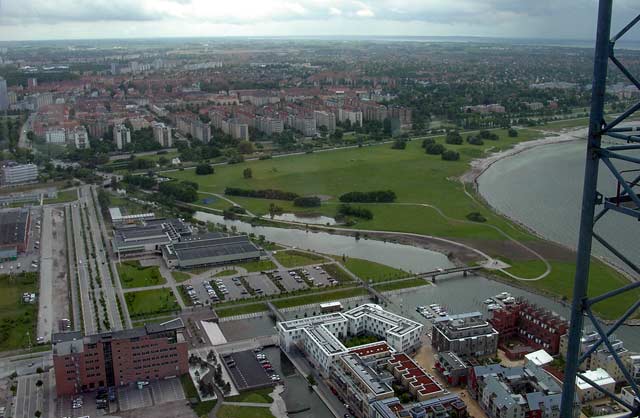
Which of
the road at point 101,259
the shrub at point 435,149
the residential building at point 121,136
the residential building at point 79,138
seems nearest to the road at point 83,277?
the road at point 101,259

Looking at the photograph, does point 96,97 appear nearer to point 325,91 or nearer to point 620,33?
point 325,91

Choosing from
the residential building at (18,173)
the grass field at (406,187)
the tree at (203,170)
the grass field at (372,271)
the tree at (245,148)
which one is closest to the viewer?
the grass field at (372,271)

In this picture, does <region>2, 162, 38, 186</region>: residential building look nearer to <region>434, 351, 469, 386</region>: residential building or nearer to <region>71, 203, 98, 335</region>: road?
<region>71, 203, 98, 335</region>: road

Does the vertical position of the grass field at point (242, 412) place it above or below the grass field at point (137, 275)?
below

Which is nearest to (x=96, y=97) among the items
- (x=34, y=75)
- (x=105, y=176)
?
(x=34, y=75)

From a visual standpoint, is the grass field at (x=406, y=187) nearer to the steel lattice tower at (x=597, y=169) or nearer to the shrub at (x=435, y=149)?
the shrub at (x=435, y=149)

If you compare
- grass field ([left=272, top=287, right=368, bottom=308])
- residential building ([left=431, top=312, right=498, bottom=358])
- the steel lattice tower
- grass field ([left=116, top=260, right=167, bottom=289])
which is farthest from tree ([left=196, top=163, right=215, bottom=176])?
the steel lattice tower
